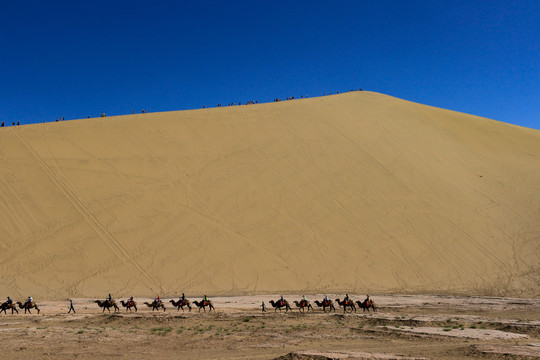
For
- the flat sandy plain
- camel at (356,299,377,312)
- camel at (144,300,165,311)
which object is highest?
camel at (144,300,165,311)

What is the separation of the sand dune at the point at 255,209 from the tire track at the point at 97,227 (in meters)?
0.08

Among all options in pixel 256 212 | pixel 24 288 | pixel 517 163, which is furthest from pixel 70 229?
pixel 517 163

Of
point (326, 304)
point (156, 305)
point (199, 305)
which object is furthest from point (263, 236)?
point (156, 305)

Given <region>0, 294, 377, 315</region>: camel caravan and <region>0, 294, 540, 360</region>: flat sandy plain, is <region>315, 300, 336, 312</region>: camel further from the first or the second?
<region>0, 294, 540, 360</region>: flat sandy plain

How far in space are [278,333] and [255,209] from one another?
14.4 m

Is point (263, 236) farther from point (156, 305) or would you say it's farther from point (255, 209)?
point (156, 305)

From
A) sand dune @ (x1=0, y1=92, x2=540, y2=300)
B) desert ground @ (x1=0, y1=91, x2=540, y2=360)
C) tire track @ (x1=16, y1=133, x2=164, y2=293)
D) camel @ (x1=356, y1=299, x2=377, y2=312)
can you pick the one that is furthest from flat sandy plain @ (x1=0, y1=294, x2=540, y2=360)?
sand dune @ (x1=0, y1=92, x2=540, y2=300)

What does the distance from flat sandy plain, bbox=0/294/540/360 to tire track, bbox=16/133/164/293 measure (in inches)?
141

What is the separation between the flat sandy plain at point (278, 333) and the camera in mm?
11258

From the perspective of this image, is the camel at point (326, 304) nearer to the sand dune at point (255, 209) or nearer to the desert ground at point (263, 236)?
the desert ground at point (263, 236)

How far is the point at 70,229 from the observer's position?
2464 cm

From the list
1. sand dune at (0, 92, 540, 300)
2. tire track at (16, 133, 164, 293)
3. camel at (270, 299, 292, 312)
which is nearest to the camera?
camel at (270, 299, 292, 312)

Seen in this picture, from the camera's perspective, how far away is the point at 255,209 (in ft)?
92.2

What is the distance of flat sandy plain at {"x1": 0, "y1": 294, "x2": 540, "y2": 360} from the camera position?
36.9 ft
